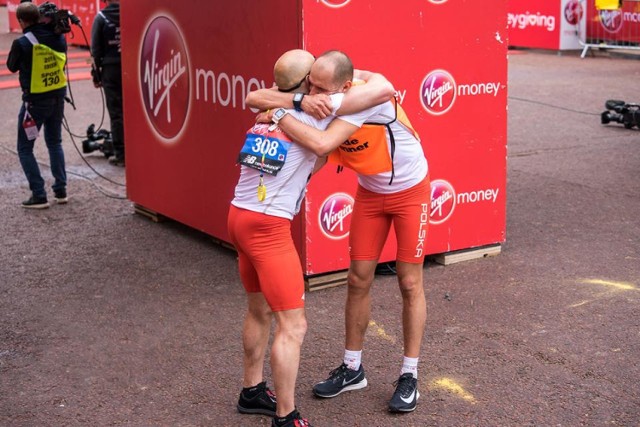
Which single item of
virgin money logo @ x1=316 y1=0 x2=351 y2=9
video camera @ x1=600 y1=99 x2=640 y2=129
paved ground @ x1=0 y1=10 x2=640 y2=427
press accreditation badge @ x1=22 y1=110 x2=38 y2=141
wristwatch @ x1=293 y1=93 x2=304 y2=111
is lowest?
paved ground @ x1=0 y1=10 x2=640 y2=427

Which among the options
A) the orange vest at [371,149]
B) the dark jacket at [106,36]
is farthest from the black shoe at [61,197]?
the orange vest at [371,149]

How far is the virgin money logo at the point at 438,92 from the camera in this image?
7.11 m

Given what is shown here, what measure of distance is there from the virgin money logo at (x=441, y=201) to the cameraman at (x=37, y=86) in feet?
13.7

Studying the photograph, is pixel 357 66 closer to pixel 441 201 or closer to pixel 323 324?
pixel 441 201

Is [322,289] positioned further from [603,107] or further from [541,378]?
[603,107]

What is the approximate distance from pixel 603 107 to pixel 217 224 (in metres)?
8.99

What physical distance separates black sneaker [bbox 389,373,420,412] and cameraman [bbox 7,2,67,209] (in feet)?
18.3

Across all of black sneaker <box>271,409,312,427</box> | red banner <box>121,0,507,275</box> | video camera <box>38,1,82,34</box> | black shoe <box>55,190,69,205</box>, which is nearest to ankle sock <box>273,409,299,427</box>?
black sneaker <box>271,409,312,427</box>

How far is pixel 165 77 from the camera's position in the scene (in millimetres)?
8422

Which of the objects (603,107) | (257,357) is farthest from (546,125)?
(257,357)

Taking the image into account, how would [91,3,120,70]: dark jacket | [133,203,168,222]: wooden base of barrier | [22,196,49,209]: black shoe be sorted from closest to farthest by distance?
[133,203,168,222]: wooden base of barrier, [22,196,49,209]: black shoe, [91,3,120,70]: dark jacket

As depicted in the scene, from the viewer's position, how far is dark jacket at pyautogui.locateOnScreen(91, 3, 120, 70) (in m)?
11.2

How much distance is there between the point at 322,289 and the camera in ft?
22.9

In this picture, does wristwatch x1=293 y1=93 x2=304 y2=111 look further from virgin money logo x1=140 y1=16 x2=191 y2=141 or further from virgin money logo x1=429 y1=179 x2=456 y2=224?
virgin money logo x1=140 y1=16 x2=191 y2=141
